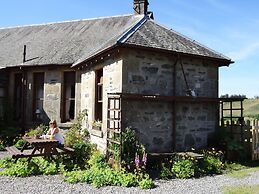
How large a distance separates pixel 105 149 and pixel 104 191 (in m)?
2.56

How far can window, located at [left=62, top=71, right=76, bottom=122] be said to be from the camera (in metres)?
12.4

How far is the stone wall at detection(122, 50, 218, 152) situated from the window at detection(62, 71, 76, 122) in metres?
4.68

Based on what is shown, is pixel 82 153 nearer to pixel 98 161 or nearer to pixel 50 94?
pixel 98 161

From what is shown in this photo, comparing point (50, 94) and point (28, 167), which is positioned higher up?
point (50, 94)

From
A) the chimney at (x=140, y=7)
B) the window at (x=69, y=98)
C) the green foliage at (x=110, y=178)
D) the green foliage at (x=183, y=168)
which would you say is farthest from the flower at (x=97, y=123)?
the chimney at (x=140, y=7)

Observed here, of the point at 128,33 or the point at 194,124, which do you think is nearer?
the point at 128,33

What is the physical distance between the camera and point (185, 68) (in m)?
9.39

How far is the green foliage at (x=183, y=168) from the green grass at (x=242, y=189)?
46.1 inches

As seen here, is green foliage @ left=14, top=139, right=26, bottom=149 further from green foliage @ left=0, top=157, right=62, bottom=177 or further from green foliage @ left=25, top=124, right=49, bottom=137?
green foliage @ left=0, top=157, right=62, bottom=177

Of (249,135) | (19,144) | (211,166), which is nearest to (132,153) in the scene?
(211,166)

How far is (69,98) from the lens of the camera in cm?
1238

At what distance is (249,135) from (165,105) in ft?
11.0

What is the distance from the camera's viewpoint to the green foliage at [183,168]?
7.48 metres

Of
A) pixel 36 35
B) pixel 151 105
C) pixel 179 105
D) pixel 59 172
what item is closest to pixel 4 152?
pixel 59 172
